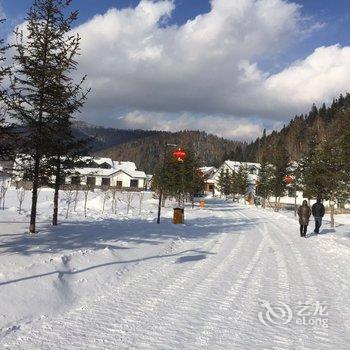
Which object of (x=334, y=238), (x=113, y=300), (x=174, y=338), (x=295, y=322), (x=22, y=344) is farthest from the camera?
(x=334, y=238)

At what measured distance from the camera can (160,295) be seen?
8.83 metres

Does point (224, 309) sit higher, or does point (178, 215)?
point (178, 215)

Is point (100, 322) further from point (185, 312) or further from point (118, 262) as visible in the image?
point (118, 262)

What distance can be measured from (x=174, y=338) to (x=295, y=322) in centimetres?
229

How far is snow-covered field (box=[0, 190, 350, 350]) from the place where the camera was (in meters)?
6.40

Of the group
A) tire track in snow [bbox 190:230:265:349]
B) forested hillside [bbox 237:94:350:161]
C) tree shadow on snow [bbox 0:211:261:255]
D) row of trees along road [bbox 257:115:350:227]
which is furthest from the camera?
forested hillside [bbox 237:94:350:161]

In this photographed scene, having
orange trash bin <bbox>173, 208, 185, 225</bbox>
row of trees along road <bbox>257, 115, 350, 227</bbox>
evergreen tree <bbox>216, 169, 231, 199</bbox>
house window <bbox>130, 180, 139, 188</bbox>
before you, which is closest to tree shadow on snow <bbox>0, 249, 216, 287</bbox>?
orange trash bin <bbox>173, 208, 185, 225</bbox>

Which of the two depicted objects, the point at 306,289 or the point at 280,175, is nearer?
the point at 306,289

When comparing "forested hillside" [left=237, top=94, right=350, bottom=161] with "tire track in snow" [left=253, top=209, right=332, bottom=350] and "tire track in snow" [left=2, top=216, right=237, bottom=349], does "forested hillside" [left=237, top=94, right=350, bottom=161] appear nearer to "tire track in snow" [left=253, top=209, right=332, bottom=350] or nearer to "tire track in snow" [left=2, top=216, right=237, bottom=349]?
"tire track in snow" [left=253, top=209, right=332, bottom=350]

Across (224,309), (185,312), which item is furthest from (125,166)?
(185,312)

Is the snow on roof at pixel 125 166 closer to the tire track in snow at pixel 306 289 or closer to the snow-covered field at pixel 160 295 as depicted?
the tire track in snow at pixel 306 289

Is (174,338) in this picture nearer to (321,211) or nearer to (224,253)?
(224,253)

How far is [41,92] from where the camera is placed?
15570 millimetres

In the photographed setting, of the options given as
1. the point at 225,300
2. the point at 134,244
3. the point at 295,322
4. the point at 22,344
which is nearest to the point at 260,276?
the point at 225,300
